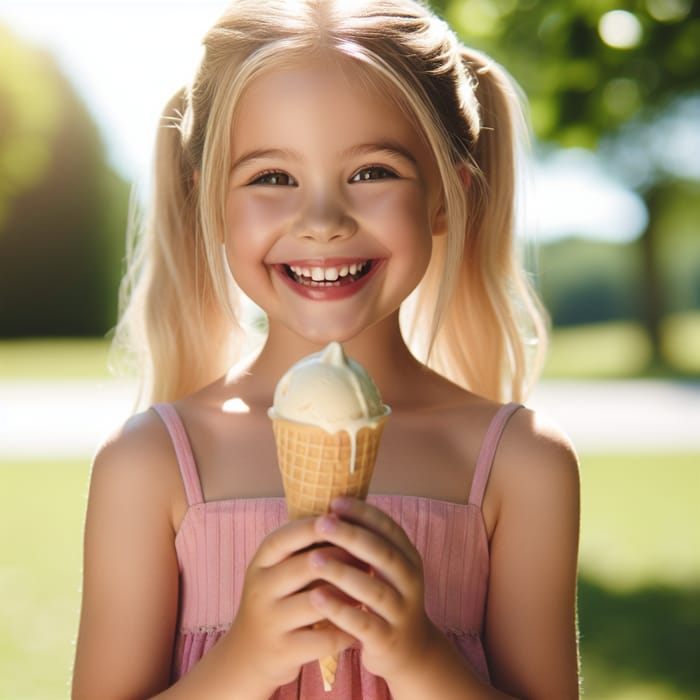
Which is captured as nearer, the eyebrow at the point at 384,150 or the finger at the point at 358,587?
the finger at the point at 358,587

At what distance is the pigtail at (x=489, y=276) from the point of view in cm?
257

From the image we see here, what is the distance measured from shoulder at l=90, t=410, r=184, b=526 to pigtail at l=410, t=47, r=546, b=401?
0.73m

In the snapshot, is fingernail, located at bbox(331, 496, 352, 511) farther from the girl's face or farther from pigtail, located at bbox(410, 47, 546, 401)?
pigtail, located at bbox(410, 47, 546, 401)

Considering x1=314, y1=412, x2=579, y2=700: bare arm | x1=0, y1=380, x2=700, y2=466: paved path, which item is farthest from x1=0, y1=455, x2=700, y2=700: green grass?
x1=314, y1=412, x2=579, y2=700: bare arm

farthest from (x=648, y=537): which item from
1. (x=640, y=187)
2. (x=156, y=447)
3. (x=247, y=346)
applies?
(x=640, y=187)

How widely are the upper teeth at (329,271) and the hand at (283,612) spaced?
0.60 meters

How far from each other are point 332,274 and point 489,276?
66 cm

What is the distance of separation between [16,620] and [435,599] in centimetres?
479

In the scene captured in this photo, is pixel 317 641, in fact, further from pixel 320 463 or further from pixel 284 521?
pixel 284 521

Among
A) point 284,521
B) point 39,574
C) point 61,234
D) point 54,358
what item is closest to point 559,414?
point 39,574

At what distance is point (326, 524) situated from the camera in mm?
1556

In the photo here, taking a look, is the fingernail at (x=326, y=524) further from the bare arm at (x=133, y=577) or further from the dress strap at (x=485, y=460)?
the dress strap at (x=485, y=460)

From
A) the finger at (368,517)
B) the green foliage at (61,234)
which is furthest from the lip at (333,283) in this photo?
the green foliage at (61,234)

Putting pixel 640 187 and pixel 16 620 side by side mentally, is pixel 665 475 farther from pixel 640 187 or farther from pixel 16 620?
pixel 640 187
